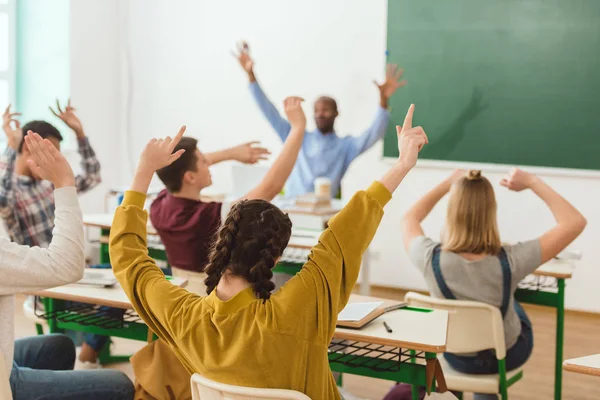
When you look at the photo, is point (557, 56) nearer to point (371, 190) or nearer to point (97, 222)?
point (97, 222)

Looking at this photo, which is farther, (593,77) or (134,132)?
(134,132)

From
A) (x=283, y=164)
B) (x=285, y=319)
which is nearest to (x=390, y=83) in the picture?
(x=283, y=164)

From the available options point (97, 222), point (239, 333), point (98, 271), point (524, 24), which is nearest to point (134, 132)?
point (97, 222)

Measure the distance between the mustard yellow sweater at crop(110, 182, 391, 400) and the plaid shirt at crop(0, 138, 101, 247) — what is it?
1973 millimetres

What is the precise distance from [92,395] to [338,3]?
13.6 ft

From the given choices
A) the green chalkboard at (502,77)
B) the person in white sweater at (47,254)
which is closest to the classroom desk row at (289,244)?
the green chalkboard at (502,77)

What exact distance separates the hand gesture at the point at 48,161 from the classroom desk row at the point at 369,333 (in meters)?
0.81

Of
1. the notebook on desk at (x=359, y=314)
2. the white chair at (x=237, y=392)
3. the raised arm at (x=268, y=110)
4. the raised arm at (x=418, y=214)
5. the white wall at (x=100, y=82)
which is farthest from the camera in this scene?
the white wall at (x=100, y=82)

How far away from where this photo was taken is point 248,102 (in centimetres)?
636

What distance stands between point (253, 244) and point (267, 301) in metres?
0.13

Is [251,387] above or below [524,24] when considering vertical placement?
below

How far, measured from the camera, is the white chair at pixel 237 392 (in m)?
1.70

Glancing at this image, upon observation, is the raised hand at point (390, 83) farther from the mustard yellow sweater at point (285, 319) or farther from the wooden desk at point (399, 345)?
the mustard yellow sweater at point (285, 319)

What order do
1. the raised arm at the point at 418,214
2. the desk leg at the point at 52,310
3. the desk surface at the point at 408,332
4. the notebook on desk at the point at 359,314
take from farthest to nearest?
the raised arm at the point at 418,214 < the desk leg at the point at 52,310 < the notebook on desk at the point at 359,314 < the desk surface at the point at 408,332
